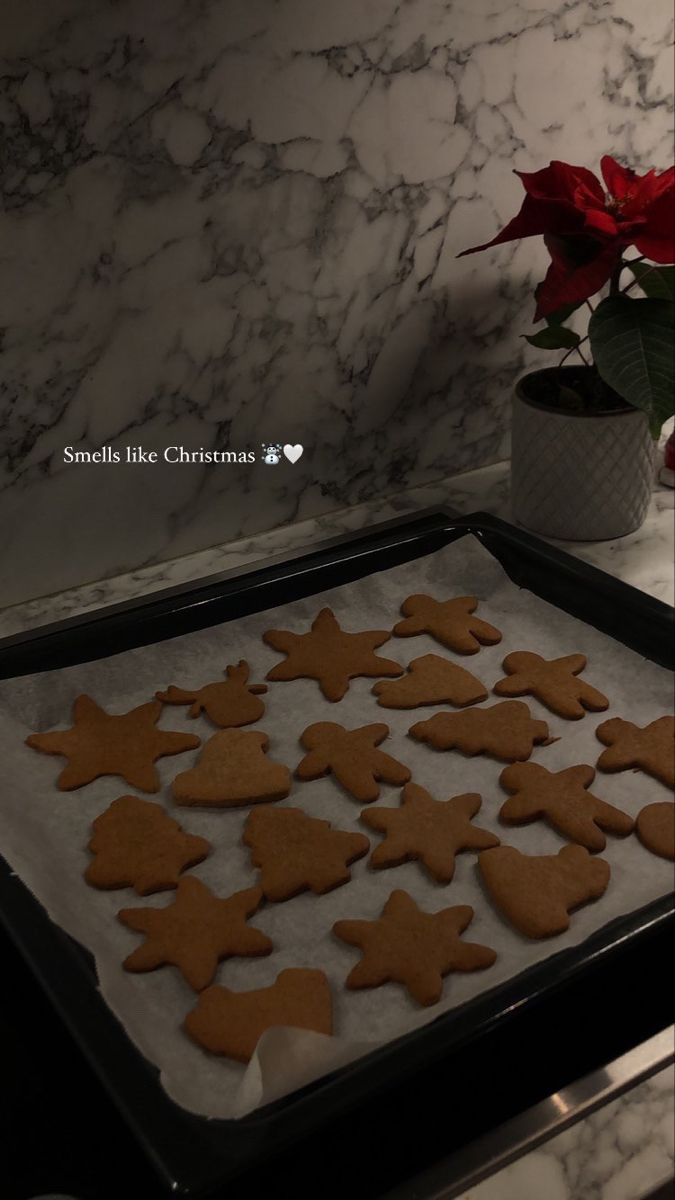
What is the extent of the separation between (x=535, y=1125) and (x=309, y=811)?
0.27 meters

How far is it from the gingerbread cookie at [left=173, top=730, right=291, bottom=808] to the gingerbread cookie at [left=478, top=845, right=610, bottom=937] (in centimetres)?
16

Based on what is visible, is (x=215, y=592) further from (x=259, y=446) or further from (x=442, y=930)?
(x=442, y=930)

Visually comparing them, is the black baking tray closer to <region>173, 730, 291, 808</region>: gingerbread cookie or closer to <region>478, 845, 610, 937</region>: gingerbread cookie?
<region>478, 845, 610, 937</region>: gingerbread cookie

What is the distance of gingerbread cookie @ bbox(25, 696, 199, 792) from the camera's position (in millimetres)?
869

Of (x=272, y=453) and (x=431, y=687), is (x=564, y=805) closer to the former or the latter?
(x=431, y=687)

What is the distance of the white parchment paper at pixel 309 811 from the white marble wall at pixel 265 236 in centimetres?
15

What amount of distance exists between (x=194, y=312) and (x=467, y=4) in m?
0.35

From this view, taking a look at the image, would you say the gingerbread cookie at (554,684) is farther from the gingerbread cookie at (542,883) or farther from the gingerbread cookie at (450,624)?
the gingerbread cookie at (542,883)

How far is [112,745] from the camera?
89cm

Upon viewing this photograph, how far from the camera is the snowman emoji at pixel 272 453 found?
1118mm

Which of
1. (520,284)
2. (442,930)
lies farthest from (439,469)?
(442,930)

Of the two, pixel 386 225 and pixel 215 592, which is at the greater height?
pixel 386 225

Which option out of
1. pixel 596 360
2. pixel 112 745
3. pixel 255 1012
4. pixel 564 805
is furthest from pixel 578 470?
pixel 255 1012

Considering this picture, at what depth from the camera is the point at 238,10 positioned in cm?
94
